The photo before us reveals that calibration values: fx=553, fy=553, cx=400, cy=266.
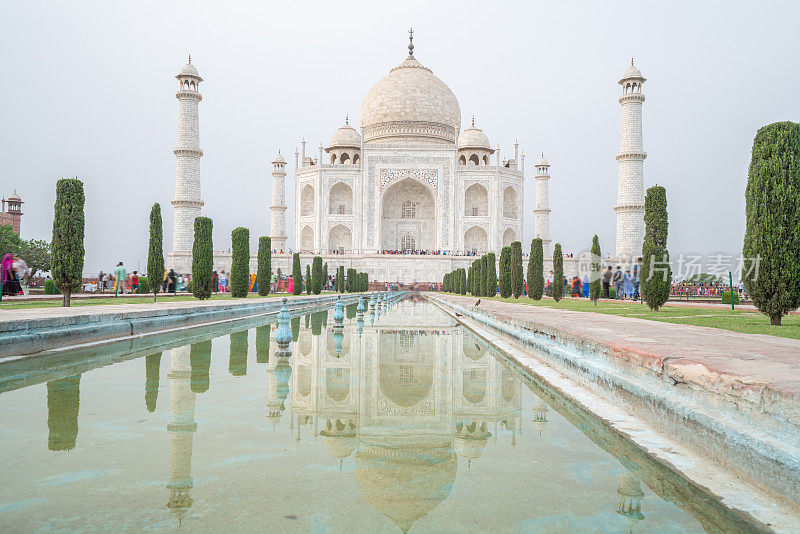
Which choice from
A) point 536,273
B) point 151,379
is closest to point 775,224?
point 151,379

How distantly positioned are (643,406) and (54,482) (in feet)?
6.91

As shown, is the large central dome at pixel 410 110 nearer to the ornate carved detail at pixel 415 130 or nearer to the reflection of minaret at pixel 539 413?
the ornate carved detail at pixel 415 130

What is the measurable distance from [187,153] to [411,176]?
42.9ft

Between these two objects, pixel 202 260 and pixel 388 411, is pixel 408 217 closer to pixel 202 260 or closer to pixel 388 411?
pixel 202 260

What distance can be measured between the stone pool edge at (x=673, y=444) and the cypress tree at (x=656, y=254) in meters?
6.30

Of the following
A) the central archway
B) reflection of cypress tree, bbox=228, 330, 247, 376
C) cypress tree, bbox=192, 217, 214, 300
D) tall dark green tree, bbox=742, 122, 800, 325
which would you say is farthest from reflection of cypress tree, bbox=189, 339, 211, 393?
the central archway

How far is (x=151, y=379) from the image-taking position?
127 inches

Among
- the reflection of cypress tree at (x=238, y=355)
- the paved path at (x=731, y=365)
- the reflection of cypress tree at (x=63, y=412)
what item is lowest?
the reflection of cypress tree at (x=238, y=355)

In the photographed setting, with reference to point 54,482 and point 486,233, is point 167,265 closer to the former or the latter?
point 486,233

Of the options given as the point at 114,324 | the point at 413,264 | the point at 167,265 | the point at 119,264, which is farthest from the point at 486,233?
the point at 114,324

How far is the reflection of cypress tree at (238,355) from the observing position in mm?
3630

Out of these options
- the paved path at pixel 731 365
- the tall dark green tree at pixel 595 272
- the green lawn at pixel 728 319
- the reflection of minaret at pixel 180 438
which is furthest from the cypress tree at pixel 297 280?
the paved path at pixel 731 365

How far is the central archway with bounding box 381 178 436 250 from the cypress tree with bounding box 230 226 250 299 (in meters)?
21.7

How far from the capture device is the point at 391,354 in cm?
443
